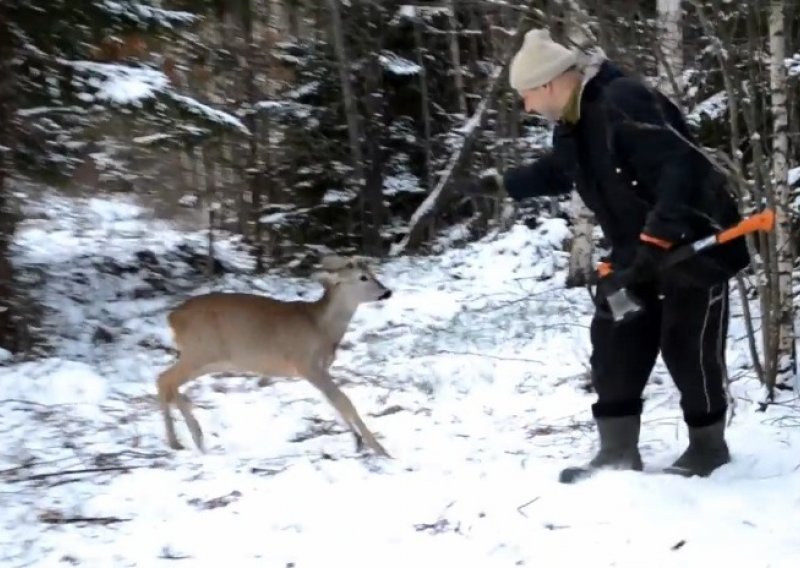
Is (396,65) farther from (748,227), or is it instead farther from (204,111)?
(748,227)

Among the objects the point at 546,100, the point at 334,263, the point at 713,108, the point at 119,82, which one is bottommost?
the point at 334,263

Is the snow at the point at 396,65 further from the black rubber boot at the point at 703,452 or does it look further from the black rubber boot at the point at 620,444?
the black rubber boot at the point at 703,452

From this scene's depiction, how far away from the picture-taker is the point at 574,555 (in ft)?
12.6

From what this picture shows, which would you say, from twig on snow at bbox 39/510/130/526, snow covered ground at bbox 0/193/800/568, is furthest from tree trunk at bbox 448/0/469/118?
twig on snow at bbox 39/510/130/526

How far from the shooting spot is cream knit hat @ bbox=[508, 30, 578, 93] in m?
4.47

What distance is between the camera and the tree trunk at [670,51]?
5931 mm

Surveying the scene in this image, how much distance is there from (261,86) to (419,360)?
8850 mm

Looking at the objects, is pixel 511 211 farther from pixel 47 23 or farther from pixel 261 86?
pixel 47 23

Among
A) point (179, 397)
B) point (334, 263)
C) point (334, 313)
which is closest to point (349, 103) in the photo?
point (334, 263)

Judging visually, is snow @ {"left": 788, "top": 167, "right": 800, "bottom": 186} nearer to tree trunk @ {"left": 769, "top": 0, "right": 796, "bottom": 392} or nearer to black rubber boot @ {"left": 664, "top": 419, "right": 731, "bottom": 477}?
tree trunk @ {"left": 769, "top": 0, "right": 796, "bottom": 392}

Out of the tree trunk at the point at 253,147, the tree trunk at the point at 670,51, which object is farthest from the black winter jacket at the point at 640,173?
the tree trunk at the point at 253,147

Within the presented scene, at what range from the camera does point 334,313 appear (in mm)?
6816

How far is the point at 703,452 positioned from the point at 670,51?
10.2 ft

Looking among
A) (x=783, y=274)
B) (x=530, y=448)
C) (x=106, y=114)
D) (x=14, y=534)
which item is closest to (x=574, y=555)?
(x=530, y=448)
